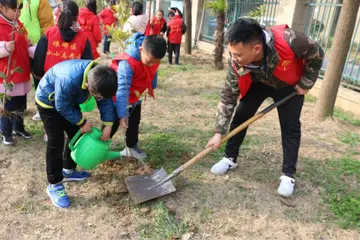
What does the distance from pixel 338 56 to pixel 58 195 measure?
11.9ft

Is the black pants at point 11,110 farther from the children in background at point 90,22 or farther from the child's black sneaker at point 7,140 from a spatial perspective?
the children in background at point 90,22

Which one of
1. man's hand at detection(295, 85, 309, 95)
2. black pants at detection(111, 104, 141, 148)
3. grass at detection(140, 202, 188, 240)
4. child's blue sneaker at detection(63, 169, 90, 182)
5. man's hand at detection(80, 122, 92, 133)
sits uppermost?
man's hand at detection(295, 85, 309, 95)

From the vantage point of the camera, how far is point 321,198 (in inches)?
109

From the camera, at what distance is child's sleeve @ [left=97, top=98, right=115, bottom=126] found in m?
2.40

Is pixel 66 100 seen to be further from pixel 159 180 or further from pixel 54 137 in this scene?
pixel 159 180

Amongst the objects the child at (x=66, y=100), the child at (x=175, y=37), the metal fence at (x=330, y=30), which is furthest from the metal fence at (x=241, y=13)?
the child at (x=66, y=100)

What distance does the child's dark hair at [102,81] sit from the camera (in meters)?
2.00

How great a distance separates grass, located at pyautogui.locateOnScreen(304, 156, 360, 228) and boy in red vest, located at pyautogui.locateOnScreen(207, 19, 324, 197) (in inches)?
15.1

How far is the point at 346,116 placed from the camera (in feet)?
15.5

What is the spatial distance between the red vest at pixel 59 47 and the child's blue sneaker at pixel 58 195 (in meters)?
1.15

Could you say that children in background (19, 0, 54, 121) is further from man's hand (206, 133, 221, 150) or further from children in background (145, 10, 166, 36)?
children in background (145, 10, 166, 36)

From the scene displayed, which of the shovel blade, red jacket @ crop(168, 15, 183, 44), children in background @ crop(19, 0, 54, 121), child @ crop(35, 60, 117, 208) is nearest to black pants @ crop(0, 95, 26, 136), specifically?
children in background @ crop(19, 0, 54, 121)

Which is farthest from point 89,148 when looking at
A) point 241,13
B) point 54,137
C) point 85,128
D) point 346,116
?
point 241,13

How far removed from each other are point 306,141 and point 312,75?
159cm
